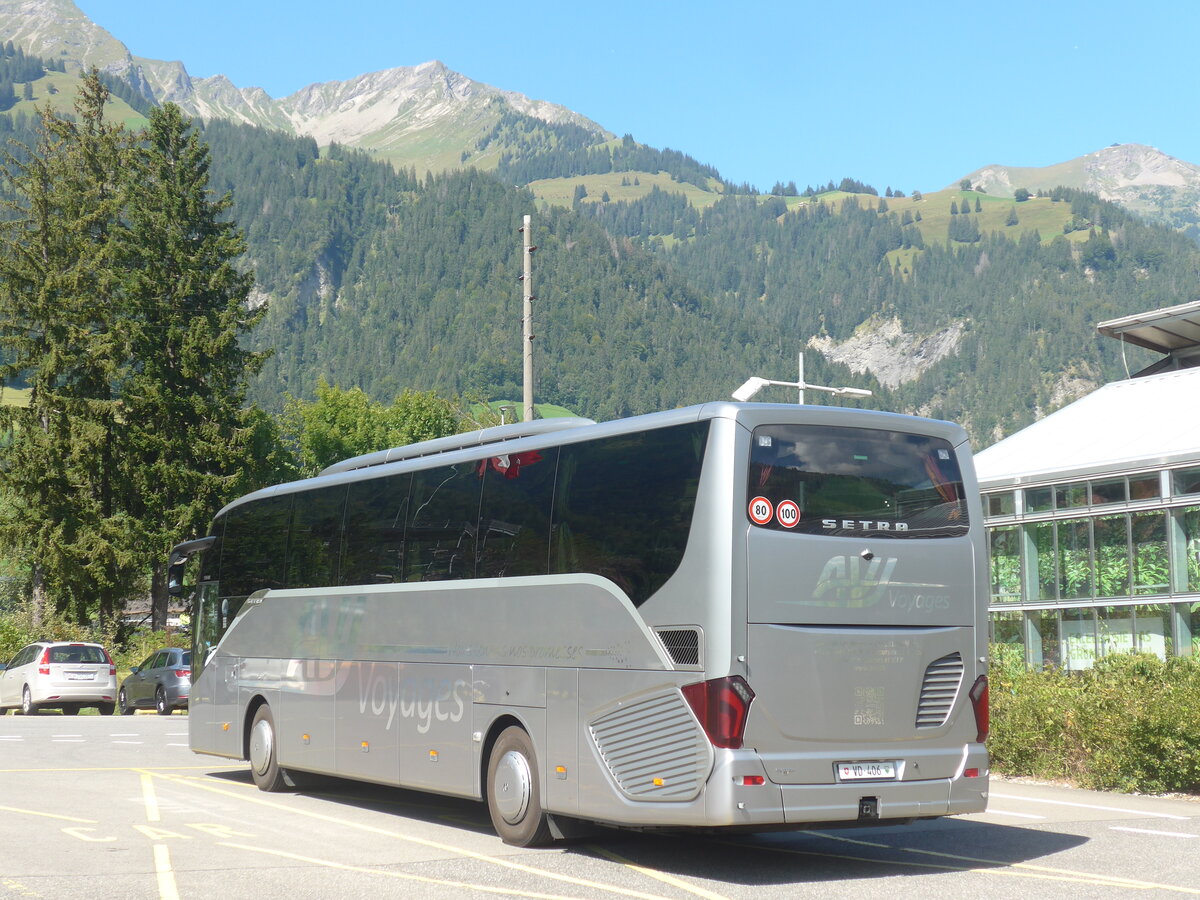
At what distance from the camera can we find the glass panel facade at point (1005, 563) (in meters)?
26.5

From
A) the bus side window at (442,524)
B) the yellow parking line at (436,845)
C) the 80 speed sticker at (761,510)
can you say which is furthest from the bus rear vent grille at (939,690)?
the bus side window at (442,524)

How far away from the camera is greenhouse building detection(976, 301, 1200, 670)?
→ 23.5 meters

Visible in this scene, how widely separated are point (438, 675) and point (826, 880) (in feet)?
13.4

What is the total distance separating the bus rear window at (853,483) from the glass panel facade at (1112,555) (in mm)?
15056

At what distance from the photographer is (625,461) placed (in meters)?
10.5

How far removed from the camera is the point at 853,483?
10.1m

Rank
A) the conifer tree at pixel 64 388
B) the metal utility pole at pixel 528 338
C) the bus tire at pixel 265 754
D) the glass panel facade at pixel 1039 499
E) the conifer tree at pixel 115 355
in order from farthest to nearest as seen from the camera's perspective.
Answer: the conifer tree at pixel 115 355 → the conifer tree at pixel 64 388 → the metal utility pole at pixel 528 338 → the glass panel facade at pixel 1039 499 → the bus tire at pixel 265 754

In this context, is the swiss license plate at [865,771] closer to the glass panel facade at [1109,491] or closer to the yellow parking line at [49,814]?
the yellow parking line at [49,814]

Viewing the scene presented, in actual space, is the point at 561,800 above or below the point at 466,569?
below

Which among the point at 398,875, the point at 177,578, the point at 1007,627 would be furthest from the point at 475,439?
the point at 1007,627

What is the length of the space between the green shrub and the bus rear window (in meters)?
5.20

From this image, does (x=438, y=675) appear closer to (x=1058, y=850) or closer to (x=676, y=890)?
(x=676, y=890)

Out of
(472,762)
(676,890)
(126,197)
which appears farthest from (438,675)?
(126,197)

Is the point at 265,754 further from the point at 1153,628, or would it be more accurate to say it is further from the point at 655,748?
the point at 1153,628
